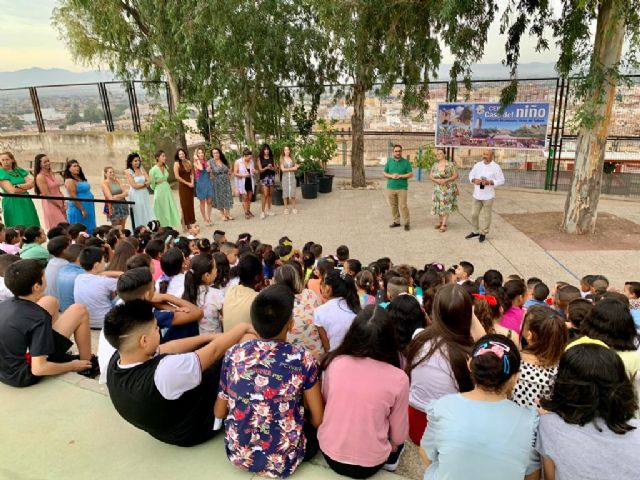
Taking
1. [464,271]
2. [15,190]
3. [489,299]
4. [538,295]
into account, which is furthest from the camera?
[15,190]

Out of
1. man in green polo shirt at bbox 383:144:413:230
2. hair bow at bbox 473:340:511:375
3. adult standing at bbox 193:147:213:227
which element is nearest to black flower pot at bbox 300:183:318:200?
adult standing at bbox 193:147:213:227

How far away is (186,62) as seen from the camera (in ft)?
34.3

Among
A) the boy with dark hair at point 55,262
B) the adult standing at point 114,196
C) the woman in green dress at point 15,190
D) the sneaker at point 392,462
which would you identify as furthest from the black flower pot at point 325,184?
the sneaker at point 392,462

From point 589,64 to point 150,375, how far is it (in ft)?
26.5

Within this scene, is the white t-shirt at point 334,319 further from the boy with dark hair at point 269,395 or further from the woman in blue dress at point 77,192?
the woman in blue dress at point 77,192

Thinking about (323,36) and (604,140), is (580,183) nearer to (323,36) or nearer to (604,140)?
(604,140)

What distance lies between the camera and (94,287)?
3.82m

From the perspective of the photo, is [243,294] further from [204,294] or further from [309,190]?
[309,190]

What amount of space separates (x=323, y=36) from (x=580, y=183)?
20.3 ft

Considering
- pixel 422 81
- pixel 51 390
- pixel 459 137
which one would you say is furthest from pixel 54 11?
pixel 51 390

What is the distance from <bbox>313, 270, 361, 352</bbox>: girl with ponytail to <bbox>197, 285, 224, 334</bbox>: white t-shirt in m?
0.75

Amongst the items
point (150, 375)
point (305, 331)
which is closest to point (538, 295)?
point (305, 331)

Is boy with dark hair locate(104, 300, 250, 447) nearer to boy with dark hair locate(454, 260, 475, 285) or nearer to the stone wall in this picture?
boy with dark hair locate(454, 260, 475, 285)

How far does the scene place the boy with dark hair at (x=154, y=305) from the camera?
2.99m
